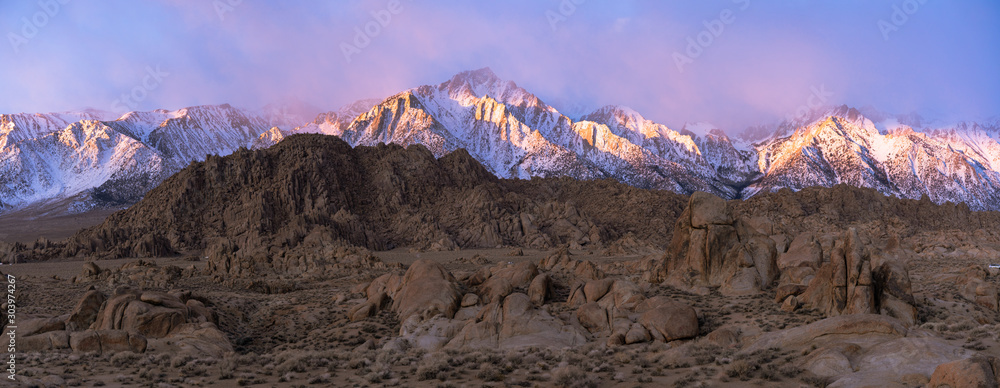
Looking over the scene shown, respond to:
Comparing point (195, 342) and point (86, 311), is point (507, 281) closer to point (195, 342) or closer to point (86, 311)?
point (195, 342)

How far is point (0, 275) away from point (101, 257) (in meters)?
32.4

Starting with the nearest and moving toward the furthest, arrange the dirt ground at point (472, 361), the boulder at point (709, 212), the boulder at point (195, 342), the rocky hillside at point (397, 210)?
the dirt ground at point (472, 361)
the boulder at point (195, 342)
the boulder at point (709, 212)
the rocky hillside at point (397, 210)

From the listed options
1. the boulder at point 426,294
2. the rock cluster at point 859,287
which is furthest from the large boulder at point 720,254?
the boulder at point 426,294

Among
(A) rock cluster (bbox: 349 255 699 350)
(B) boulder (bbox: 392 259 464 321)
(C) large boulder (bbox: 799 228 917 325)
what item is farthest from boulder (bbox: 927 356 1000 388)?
(B) boulder (bbox: 392 259 464 321)

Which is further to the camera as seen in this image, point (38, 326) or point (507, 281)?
point (507, 281)

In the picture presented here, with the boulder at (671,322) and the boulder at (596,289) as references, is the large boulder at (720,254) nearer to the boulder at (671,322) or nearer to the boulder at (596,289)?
the boulder at (596,289)

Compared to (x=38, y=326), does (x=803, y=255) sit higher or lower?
higher

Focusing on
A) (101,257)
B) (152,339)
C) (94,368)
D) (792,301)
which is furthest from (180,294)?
(101,257)

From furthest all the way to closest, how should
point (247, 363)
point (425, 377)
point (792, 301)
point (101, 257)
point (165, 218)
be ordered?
point (165, 218) < point (101, 257) < point (792, 301) < point (247, 363) < point (425, 377)

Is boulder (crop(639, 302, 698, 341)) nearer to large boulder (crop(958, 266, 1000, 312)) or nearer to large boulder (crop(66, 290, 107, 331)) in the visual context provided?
large boulder (crop(958, 266, 1000, 312))

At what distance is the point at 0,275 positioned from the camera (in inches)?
1863

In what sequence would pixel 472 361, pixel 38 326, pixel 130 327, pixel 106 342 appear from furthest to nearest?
pixel 130 327
pixel 38 326
pixel 106 342
pixel 472 361

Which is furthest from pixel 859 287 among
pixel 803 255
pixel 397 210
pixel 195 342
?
pixel 397 210

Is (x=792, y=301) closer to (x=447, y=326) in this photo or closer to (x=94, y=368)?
(x=447, y=326)
